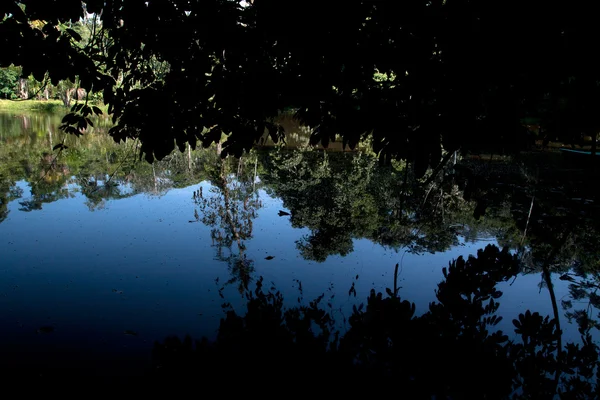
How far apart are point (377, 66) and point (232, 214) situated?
4704mm

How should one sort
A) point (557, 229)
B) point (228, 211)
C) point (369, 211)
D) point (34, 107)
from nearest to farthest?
point (557, 229) < point (228, 211) < point (369, 211) < point (34, 107)

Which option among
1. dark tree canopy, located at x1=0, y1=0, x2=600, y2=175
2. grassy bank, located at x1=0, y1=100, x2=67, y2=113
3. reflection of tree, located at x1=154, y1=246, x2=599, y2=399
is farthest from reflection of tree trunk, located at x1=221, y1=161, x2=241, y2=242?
grassy bank, located at x1=0, y1=100, x2=67, y2=113

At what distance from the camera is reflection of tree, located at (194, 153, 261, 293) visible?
14.7 feet

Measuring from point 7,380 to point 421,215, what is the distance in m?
5.68

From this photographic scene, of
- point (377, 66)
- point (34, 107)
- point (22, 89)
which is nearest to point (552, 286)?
point (377, 66)

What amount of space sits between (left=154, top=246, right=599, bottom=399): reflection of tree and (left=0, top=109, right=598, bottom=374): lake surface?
0.68 ft

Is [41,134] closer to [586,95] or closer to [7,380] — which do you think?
[7,380]

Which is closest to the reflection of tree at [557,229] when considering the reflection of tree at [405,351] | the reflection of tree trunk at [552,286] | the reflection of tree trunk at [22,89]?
the reflection of tree trunk at [552,286]

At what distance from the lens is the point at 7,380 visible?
8.27 feet

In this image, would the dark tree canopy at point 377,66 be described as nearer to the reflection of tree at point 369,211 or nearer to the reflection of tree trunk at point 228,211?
the reflection of tree at point 369,211

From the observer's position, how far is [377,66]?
81.1 inches

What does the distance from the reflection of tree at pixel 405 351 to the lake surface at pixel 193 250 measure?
21 centimetres

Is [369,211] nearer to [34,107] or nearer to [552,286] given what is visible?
[552,286]

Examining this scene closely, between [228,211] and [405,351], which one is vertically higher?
[228,211]
